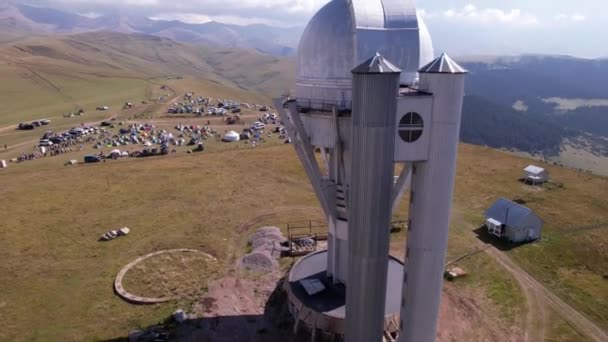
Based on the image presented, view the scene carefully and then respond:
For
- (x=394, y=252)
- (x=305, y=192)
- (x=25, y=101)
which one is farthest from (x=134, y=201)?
(x=25, y=101)

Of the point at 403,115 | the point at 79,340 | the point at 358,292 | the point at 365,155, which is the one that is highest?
the point at 403,115

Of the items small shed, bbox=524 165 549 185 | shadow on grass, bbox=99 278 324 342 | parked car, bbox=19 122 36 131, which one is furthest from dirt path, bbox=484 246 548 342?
parked car, bbox=19 122 36 131

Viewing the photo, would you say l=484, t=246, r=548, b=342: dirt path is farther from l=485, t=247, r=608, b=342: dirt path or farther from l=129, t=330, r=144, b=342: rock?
l=129, t=330, r=144, b=342: rock

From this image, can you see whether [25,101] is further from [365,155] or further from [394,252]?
[365,155]

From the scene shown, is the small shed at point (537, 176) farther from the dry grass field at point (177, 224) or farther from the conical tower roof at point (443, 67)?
the conical tower roof at point (443, 67)

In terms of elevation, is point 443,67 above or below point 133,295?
above

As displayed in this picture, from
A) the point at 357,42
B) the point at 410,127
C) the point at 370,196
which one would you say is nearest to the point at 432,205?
the point at 370,196

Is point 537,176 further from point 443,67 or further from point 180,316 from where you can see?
point 180,316

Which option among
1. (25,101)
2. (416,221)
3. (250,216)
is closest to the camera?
(416,221)
